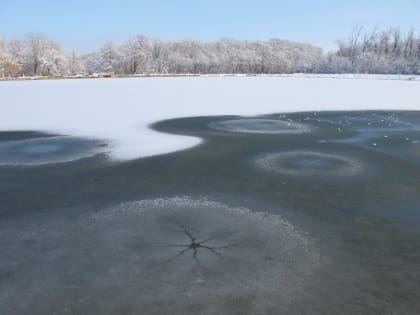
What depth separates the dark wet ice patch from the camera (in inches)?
187

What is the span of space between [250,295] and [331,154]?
8622mm

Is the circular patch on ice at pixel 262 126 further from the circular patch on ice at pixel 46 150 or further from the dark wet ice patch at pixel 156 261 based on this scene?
the dark wet ice patch at pixel 156 261

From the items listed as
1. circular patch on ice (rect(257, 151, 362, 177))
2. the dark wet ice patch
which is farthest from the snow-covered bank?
the dark wet ice patch

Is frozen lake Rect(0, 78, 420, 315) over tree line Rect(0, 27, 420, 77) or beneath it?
beneath

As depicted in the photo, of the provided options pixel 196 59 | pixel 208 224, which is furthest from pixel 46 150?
pixel 196 59

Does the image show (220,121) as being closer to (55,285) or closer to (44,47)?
(55,285)

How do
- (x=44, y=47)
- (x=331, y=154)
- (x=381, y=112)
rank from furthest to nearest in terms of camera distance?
(x=44, y=47), (x=381, y=112), (x=331, y=154)

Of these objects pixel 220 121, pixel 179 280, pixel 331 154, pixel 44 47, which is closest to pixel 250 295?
pixel 179 280

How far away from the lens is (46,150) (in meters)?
13.0

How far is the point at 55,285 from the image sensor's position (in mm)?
5086

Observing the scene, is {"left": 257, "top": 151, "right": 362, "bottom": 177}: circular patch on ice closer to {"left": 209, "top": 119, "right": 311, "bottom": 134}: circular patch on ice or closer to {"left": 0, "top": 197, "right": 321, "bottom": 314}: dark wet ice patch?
{"left": 0, "top": 197, "right": 321, "bottom": 314}: dark wet ice patch

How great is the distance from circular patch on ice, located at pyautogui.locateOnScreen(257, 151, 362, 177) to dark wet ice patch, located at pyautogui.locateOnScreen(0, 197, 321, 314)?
341 cm

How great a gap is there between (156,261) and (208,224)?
157 centimetres

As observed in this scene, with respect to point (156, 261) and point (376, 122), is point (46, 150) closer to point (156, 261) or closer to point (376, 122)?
point (156, 261)
